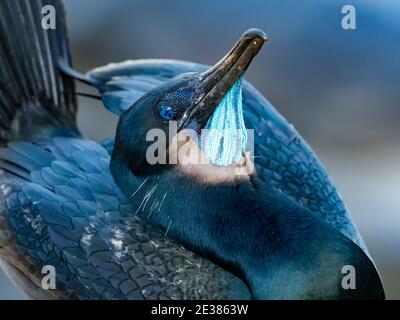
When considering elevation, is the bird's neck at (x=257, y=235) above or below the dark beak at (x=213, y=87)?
below

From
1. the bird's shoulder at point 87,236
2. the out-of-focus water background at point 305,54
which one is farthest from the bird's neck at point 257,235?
the out-of-focus water background at point 305,54

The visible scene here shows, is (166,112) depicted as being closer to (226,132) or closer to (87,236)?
(226,132)

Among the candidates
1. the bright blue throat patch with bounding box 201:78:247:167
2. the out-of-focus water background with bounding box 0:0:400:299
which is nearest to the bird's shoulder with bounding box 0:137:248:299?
the bright blue throat patch with bounding box 201:78:247:167

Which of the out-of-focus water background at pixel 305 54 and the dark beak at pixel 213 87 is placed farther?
the out-of-focus water background at pixel 305 54

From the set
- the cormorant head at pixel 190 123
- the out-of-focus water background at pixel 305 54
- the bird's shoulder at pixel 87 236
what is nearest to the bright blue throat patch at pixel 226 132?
the cormorant head at pixel 190 123

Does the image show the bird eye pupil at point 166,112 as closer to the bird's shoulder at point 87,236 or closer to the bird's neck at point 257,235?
the bird's neck at point 257,235

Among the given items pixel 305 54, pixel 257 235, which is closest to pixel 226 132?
pixel 257 235

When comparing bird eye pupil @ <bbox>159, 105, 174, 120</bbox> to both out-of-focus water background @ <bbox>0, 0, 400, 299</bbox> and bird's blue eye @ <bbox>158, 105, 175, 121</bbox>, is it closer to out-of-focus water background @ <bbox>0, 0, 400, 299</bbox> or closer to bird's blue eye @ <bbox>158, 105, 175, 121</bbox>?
bird's blue eye @ <bbox>158, 105, 175, 121</bbox>
